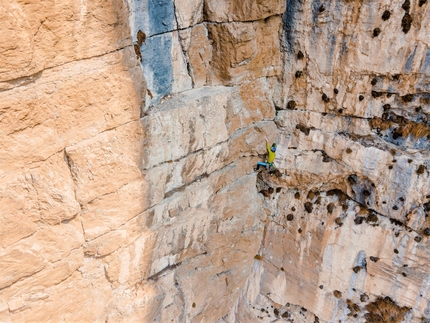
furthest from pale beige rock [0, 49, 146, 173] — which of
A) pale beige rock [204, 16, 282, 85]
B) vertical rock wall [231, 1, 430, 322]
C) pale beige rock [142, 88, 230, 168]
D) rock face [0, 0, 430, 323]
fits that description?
vertical rock wall [231, 1, 430, 322]

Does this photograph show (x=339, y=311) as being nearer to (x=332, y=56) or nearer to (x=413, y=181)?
(x=413, y=181)

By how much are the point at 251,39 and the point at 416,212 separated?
6806 millimetres

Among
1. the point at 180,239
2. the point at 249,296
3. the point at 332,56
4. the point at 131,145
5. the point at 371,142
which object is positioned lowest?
the point at 249,296

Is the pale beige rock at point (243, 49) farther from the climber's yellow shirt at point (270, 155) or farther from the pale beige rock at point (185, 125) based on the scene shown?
the climber's yellow shirt at point (270, 155)

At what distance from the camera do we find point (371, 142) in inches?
448

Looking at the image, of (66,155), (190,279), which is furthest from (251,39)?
(190,279)

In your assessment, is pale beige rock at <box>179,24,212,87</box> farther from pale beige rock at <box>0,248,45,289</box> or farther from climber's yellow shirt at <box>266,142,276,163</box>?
pale beige rock at <box>0,248,45,289</box>

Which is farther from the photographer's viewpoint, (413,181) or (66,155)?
(413,181)

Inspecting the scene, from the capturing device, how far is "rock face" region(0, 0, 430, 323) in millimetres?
7707

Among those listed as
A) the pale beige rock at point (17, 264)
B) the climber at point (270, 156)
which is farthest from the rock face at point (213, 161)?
→ the climber at point (270, 156)

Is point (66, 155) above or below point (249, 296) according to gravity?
above

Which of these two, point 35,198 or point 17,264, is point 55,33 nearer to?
point 35,198

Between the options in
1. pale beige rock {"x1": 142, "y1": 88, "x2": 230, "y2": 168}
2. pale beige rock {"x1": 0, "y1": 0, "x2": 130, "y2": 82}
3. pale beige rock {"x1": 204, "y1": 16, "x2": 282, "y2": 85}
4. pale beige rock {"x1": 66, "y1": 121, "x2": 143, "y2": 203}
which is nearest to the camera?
pale beige rock {"x1": 0, "y1": 0, "x2": 130, "y2": 82}

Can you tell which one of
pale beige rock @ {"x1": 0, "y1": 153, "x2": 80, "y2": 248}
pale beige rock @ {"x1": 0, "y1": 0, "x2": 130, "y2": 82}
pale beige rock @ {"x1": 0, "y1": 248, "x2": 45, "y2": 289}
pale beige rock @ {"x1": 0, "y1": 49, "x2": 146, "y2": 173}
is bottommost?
pale beige rock @ {"x1": 0, "y1": 248, "x2": 45, "y2": 289}
